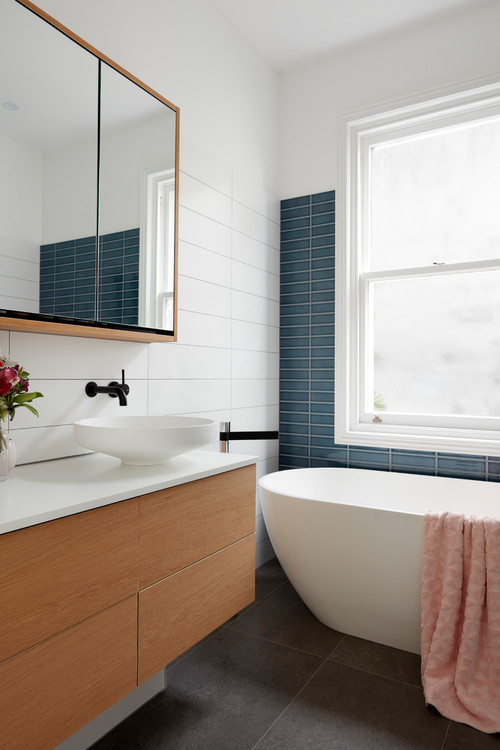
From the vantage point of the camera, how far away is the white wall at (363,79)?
267 cm

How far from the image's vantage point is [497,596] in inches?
70.0

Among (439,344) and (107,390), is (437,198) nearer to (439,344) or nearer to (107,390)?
(439,344)

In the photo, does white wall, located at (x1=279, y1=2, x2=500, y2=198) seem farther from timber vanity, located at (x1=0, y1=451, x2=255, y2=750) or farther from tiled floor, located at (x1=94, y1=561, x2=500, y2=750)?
tiled floor, located at (x1=94, y1=561, x2=500, y2=750)

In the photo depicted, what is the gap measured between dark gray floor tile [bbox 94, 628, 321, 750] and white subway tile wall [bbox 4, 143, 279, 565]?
90 cm

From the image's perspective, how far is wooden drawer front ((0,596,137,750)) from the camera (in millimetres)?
1016

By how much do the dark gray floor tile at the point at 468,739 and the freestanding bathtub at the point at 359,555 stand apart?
39cm

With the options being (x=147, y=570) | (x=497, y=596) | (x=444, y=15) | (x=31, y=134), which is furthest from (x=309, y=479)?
(x=444, y=15)

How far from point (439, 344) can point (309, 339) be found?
0.75 metres

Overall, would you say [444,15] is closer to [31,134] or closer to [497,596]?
[31,134]

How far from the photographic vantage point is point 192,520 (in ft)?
4.97

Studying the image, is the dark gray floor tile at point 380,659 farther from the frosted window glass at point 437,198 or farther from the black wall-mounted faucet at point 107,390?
the frosted window glass at point 437,198

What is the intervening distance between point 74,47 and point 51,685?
185 cm

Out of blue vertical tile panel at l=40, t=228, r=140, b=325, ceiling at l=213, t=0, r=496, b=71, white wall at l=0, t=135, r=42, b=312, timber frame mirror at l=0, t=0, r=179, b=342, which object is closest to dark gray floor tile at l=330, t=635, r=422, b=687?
timber frame mirror at l=0, t=0, r=179, b=342

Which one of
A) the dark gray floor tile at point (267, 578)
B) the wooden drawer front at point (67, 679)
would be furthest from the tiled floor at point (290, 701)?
the wooden drawer front at point (67, 679)
